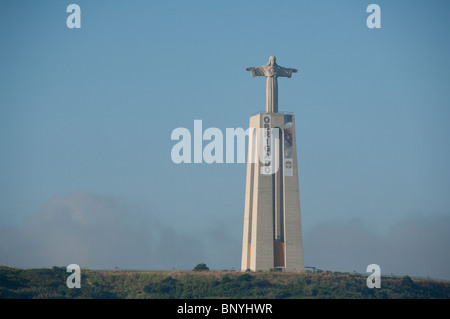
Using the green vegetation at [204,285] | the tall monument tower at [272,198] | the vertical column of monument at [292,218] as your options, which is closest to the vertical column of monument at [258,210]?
the tall monument tower at [272,198]

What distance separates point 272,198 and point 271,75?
18.3m

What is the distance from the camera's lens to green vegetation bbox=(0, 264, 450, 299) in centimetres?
14100

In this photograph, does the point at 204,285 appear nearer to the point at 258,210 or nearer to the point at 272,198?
the point at 258,210

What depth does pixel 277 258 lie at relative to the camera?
498 ft

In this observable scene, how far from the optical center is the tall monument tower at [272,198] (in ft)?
495

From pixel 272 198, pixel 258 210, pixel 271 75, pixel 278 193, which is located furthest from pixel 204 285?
pixel 271 75

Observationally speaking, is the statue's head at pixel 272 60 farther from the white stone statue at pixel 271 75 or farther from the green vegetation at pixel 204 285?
the green vegetation at pixel 204 285

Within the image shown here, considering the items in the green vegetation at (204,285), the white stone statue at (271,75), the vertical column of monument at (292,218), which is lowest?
the green vegetation at (204,285)

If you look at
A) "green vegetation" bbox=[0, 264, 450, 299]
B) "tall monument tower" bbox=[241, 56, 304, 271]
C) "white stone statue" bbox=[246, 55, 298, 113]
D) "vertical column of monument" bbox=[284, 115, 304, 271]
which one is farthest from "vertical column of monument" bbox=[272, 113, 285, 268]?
"green vegetation" bbox=[0, 264, 450, 299]

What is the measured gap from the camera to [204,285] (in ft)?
475

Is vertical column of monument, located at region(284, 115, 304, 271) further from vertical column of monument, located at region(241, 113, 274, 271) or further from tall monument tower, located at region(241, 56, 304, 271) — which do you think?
vertical column of monument, located at region(241, 113, 274, 271)
